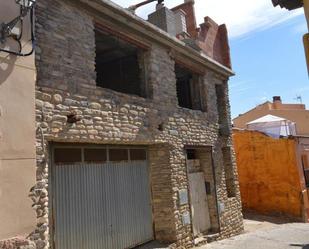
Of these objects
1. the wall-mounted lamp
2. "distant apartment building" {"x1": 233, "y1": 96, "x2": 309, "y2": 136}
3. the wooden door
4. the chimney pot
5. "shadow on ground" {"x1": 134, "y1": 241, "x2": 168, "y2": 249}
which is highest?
the chimney pot

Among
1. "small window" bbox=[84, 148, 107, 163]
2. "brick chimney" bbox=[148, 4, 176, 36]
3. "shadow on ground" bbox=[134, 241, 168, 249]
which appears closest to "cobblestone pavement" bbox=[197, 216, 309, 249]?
"shadow on ground" bbox=[134, 241, 168, 249]

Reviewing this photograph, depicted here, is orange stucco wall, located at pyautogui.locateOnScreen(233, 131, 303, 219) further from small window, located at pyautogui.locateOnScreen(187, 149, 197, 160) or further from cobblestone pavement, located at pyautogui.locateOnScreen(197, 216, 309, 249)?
small window, located at pyautogui.locateOnScreen(187, 149, 197, 160)

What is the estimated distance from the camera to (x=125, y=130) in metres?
8.68

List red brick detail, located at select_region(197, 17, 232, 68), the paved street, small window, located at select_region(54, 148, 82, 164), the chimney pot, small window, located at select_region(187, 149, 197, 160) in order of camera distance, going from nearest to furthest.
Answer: small window, located at select_region(54, 148, 82, 164) < the paved street < small window, located at select_region(187, 149, 197, 160) < red brick detail, located at select_region(197, 17, 232, 68) < the chimney pot

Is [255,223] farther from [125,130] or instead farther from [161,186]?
[125,130]

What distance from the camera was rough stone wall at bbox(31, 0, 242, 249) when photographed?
22.5 feet

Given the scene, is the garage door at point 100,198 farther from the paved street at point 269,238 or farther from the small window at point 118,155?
the paved street at point 269,238

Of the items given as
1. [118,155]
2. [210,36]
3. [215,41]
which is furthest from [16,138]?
[215,41]

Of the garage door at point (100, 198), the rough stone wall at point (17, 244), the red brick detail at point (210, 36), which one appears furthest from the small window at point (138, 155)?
the red brick detail at point (210, 36)

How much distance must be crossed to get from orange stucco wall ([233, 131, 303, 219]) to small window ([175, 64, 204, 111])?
22.6ft

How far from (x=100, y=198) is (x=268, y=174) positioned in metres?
11.5

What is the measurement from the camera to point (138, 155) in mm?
9781

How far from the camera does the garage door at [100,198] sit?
24.6ft

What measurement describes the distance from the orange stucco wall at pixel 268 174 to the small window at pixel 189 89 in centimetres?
690
